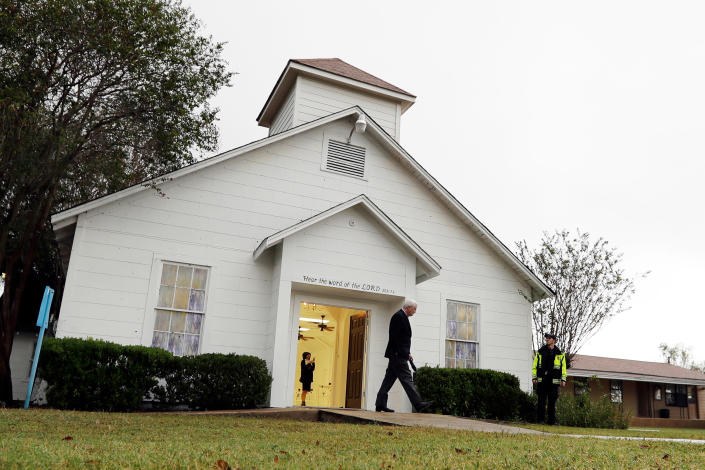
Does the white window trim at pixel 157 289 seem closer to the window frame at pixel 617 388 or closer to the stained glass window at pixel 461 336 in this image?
the stained glass window at pixel 461 336

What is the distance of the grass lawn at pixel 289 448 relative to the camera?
486cm

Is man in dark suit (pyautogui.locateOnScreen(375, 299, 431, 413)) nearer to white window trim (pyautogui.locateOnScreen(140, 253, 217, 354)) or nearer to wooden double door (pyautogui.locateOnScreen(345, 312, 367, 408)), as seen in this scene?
wooden double door (pyautogui.locateOnScreen(345, 312, 367, 408))

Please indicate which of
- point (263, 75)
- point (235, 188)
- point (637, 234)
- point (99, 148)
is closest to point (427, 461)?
point (235, 188)

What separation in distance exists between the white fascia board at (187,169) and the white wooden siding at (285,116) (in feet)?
7.66

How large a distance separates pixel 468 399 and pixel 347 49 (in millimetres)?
48034

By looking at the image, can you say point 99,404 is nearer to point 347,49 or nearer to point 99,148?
point 99,148

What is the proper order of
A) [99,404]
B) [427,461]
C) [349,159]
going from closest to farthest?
[427,461]
[99,404]
[349,159]

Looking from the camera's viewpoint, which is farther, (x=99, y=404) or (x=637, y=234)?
(x=637, y=234)

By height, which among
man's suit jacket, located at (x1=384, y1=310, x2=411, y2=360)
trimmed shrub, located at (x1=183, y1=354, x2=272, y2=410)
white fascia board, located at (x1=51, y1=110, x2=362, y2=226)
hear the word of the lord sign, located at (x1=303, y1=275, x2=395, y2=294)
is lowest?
trimmed shrub, located at (x1=183, y1=354, x2=272, y2=410)

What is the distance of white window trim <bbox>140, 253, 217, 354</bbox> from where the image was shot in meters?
12.5

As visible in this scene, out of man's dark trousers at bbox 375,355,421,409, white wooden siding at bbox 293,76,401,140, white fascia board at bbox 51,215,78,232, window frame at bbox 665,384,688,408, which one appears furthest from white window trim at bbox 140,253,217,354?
window frame at bbox 665,384,688,408

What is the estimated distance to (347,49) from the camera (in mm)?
56594

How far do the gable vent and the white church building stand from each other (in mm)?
31

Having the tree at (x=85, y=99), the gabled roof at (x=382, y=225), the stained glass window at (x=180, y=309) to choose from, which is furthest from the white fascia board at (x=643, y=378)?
the tree at (x=85, y=99)
